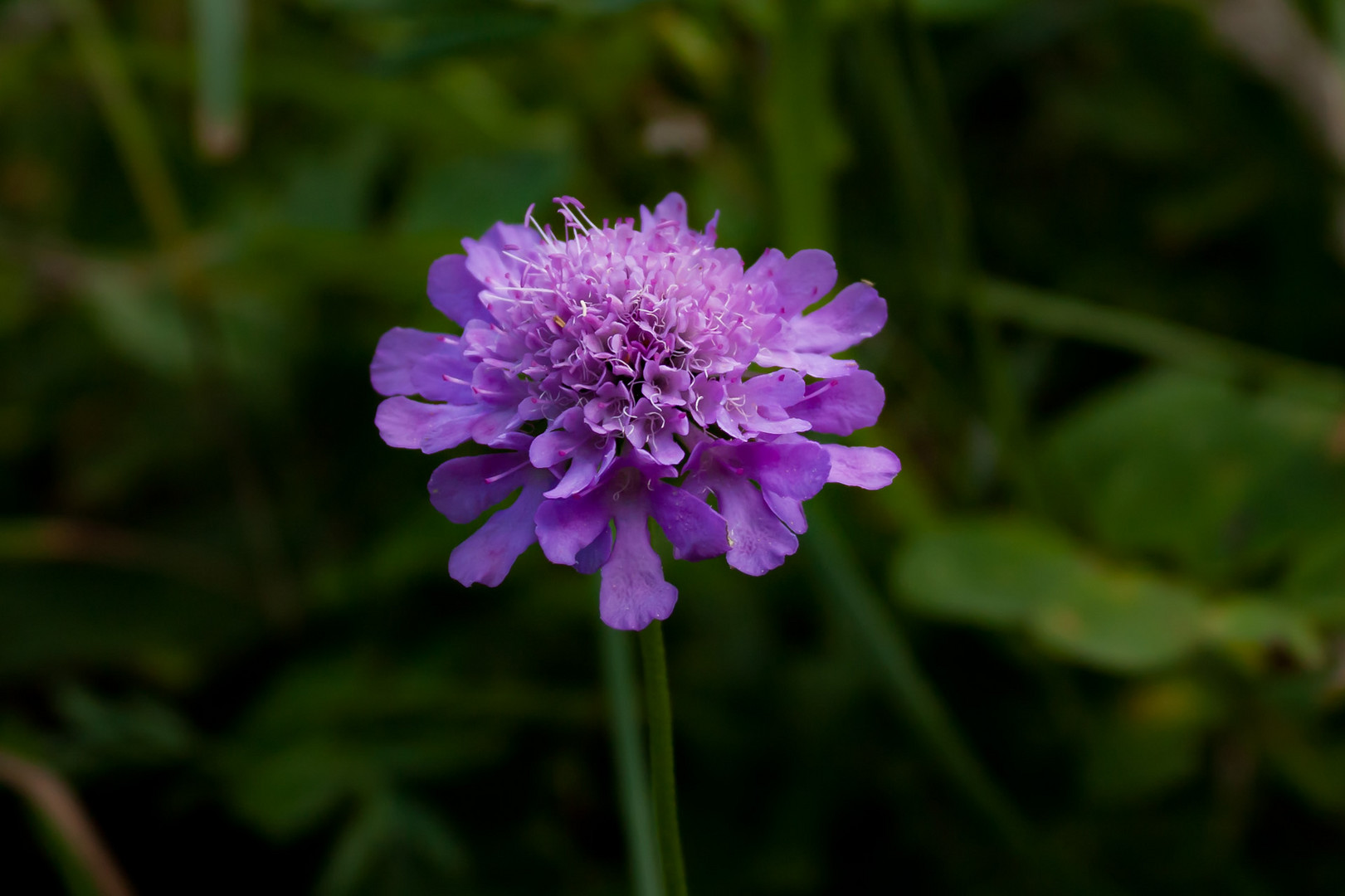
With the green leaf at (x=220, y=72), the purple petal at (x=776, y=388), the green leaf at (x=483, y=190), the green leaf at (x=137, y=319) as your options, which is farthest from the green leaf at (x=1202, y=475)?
the green leaf at (x=137, y=319)

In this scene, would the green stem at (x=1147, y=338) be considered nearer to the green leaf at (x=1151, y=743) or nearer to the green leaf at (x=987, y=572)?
the green leaf at (x=987, y=572)

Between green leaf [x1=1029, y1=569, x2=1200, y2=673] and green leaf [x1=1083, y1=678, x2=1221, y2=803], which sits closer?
green leaf [x1=1029, y1=569, x2=1200, y2=673]

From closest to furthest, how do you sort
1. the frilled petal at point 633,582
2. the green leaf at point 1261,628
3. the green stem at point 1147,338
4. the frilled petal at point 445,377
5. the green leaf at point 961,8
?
the frilled petal at point 633,582 < the frilled petal at point 445,377 < the green leaf at point 1261,628 < the green leaf at point 961,8 < the green stem at point 1147,338

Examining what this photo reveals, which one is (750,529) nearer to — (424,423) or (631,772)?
(424,423)

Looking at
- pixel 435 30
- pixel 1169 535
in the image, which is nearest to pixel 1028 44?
pixel 1169 535

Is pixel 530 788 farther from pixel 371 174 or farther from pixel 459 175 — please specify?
pixel 371 174

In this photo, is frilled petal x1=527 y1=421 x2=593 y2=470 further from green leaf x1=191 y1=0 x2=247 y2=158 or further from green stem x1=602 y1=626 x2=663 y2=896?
green leaf x1=191 y1=0 x2=247 y2=158

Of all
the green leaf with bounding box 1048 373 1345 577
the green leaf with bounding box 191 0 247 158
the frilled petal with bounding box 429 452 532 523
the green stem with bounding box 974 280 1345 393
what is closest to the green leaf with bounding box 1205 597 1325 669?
the green leaf with bounding box 1048 373 1345 577
